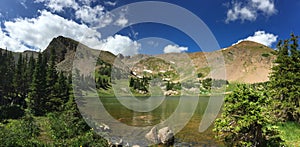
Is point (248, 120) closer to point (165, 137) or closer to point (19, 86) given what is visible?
point (165, 137)

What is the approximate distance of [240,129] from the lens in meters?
14.3

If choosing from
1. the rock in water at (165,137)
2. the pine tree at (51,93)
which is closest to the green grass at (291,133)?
the rock in water at (165,137)

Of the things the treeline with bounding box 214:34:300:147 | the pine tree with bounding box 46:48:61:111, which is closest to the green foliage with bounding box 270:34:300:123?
the treeline with bounding box 214:34:300:147

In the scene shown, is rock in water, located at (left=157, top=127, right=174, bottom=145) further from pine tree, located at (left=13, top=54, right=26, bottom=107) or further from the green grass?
pine tree, located at (left=13, top=54, right=26, bottom=107)

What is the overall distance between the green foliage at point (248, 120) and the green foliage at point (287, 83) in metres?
10.5

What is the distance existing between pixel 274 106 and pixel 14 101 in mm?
46768

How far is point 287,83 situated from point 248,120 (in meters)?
14.0

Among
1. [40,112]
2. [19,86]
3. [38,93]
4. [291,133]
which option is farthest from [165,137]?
[19,86]

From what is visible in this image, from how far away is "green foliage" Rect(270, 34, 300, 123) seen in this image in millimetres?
23406

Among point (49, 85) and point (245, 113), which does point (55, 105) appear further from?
point (245, 113)

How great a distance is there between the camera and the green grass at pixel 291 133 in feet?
55.5

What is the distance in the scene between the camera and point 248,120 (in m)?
13.4

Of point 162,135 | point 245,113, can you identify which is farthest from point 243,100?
point 162,135

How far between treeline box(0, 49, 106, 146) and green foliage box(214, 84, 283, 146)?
35.1 feet
